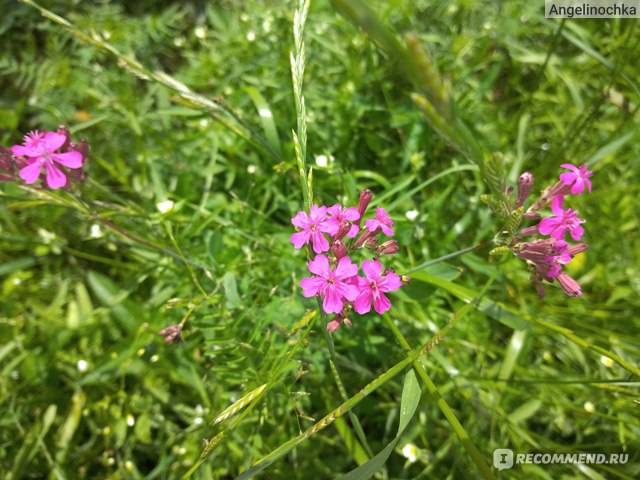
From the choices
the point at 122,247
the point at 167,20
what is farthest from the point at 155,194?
the point at 167,20

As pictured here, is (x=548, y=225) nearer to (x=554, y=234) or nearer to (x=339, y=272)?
(x=554, y=234)

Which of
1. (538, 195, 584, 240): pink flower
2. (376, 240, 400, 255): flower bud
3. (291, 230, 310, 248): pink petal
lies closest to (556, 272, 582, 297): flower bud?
(538, 195, 584, 240): pink flower

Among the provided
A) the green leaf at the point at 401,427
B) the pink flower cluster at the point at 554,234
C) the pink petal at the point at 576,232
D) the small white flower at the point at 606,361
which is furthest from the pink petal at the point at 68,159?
the small white flower at the point at 606,361

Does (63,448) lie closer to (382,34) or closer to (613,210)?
(382,34)

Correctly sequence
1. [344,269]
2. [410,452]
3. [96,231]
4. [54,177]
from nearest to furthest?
1. [344,269]
2. [54,177]
3. [410,452]
4. [96,231]

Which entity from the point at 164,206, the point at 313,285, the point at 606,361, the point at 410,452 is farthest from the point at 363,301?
the point at 606,361

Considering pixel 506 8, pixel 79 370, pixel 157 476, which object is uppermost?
pixel 506 8

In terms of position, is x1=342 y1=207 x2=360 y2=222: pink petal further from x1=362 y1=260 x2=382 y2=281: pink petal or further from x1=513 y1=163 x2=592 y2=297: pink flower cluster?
x1=513 y1=163 x2=592 y2=297: pink flower cluster
